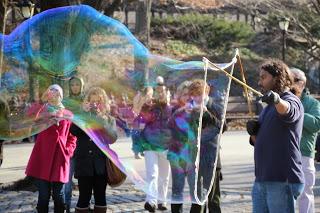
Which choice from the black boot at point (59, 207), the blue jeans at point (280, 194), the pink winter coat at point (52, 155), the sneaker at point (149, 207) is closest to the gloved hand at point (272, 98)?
the blue jeans at point (280, 194)

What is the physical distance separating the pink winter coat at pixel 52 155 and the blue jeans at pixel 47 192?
0.08 metres

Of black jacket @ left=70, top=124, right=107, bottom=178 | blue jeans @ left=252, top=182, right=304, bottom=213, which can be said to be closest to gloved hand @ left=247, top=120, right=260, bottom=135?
blue jeans @ left=252, top=182, right=304, bottom=213

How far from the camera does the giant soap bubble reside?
20.8 ft

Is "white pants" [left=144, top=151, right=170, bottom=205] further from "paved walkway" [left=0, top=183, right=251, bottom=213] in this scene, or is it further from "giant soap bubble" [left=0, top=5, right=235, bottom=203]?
"paved walkway" [left=0, top=183, right=251, bottom=213]

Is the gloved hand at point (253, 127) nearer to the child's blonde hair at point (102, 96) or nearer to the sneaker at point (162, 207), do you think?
the child's blonde hair at point (102, 96)

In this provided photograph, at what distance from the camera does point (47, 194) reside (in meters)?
6.95

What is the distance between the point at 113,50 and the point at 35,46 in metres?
0.86

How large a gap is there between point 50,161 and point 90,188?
19.9 inches

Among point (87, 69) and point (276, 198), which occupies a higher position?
point (87, 69)

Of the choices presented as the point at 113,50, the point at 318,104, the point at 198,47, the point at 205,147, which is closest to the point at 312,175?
the point at 318,104

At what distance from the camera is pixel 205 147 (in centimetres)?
661

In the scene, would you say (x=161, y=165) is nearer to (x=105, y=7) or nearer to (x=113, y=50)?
(x=113, y=50)

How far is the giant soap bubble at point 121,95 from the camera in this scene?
20.8 feet

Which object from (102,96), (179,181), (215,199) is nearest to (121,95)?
(102,96)
